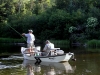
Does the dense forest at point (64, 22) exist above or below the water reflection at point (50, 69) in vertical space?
above

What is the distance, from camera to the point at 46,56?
65.1ft

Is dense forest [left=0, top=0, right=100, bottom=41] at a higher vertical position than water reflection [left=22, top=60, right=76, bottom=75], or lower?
higher

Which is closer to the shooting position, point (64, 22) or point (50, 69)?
point (50, 69)

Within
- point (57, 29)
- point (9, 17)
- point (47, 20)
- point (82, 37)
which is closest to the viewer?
point (82, 37)

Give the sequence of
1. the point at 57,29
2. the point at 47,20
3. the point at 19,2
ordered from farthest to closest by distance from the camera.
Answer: the point at 19,2
the point at 47,20
the point at 57,29

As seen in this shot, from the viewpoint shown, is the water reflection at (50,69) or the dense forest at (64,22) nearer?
the water reflection at (50,69)

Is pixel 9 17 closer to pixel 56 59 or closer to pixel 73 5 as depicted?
pixel 73 5

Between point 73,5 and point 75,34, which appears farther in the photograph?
point 73,5

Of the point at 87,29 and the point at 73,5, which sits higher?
the point at 73,5

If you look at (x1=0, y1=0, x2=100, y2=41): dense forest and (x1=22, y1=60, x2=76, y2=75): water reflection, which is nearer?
(x1=22, y1=60, x2=76, y2=75): water reflection

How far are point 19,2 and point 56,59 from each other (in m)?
56.2

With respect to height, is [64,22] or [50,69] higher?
[64,22]

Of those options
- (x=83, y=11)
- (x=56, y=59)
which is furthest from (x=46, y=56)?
(x=83, y=11)

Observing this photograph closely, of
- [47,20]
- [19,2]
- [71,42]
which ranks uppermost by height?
[19,2]
